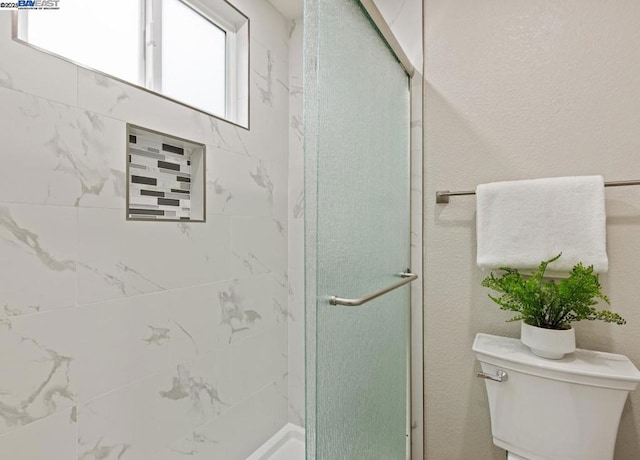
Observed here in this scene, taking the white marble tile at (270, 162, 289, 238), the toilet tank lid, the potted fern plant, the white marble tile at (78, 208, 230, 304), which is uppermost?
the white marble tile at (270, 162, 289, 238)

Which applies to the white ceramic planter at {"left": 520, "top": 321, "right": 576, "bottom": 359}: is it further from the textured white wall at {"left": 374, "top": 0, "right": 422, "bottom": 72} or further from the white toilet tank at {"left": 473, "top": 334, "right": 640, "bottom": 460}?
the textured white wall at {"left": 374, "top": 0, "right": 422, "bottom": 72}

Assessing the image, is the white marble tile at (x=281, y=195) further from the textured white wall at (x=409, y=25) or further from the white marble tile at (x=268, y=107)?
the textured white wall at (x=409, y=25)

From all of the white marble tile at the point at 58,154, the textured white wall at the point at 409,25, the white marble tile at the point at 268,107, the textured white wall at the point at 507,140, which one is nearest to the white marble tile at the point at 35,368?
the white marble tile at the point at 58,154

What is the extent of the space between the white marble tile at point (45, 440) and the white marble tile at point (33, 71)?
92 centimetres

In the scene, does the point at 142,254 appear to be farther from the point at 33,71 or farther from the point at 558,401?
the point at 558,401

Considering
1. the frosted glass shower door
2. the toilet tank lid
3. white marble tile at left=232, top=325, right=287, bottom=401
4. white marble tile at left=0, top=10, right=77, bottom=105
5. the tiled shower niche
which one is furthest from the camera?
white marble tile at left=232, top=325, right=287, bottom=401

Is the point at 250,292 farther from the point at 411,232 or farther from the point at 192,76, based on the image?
the point at 192,76

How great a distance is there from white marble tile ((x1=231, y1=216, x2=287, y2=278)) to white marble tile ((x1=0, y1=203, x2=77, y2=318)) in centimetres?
71

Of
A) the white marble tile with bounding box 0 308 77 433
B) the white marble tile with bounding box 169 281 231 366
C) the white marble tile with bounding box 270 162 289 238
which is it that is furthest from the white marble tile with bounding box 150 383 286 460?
the white marble tile with bounding box 270 162 289 238

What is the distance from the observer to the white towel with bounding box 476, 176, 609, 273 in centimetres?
117

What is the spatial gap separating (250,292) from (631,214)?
157 centimetres

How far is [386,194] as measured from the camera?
4.15 ft

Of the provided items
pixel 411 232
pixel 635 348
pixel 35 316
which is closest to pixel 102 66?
pixel 35 316

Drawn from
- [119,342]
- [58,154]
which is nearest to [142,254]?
[119,342]
